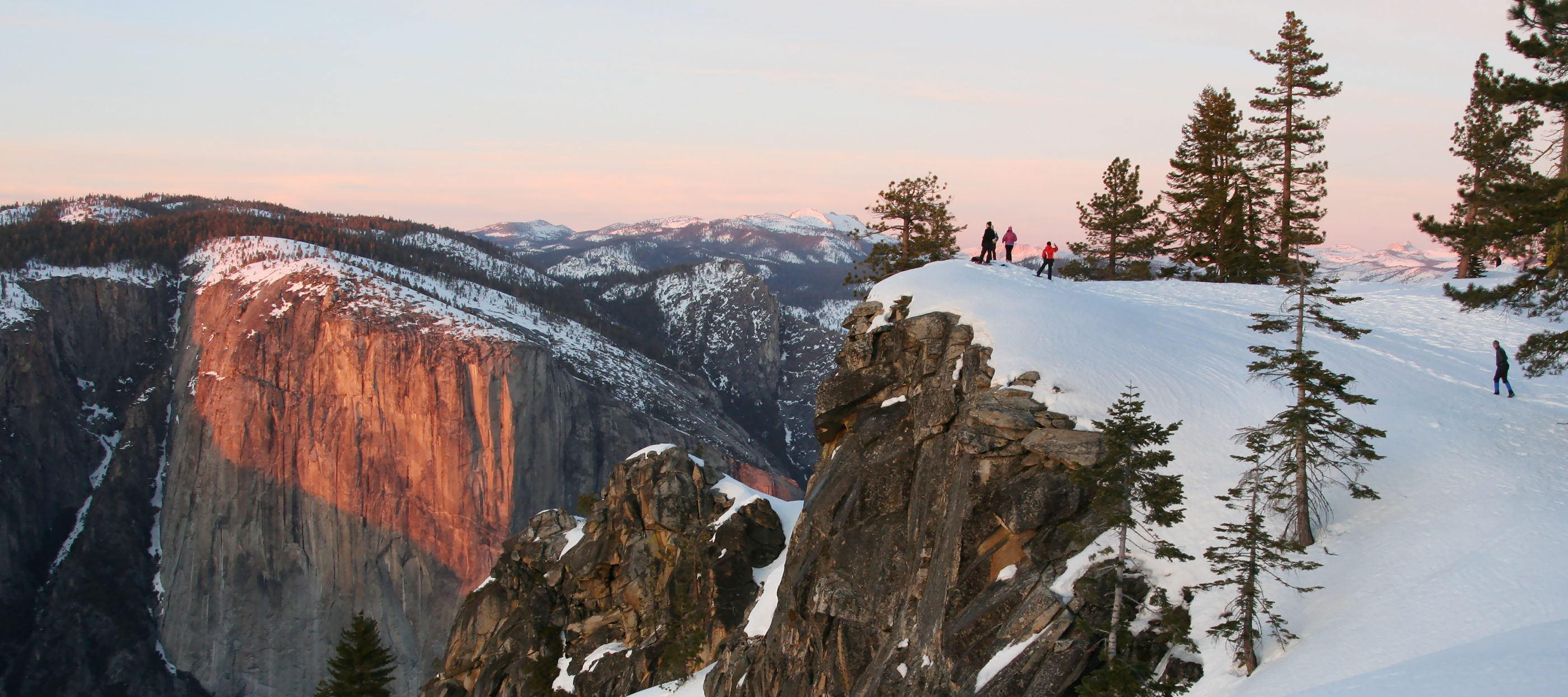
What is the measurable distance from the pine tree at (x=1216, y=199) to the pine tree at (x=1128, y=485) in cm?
3368

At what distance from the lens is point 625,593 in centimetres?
4362

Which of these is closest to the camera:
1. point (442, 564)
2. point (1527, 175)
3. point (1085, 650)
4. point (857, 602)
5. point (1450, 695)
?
point (1450, 695)

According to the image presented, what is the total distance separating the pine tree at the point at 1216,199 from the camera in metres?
47.5

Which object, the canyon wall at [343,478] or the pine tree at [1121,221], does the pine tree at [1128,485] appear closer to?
the pine tree at [1121,221]

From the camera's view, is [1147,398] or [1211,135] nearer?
[1147,398]

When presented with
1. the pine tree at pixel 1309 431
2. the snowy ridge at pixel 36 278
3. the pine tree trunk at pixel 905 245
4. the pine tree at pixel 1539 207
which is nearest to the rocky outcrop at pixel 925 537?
the pine tree at pixel 1309 431

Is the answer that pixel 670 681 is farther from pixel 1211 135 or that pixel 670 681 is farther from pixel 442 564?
pixel 442 564

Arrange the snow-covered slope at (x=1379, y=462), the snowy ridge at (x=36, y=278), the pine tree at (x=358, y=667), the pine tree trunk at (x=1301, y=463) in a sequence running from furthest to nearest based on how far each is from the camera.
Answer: the snowy ridge at (x=36, y=278) < the pine tree at (x=358, y=667) < the pine tree trunk at (x=1301, y=463) < the snow-covered slope at (x=1379, y=462)

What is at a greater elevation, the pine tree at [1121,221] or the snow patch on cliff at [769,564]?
the pine tree at [1121,221]

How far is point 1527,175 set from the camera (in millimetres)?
22953

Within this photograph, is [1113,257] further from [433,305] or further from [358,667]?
[433,305]

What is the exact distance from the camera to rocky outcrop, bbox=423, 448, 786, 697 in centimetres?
4003

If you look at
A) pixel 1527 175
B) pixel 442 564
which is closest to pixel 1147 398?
pixel 1527 175

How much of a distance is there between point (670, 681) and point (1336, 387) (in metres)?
29.3
